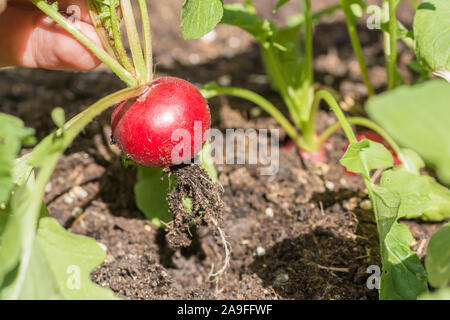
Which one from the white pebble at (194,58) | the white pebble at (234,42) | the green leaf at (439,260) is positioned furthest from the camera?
the white pebble at (234,42)

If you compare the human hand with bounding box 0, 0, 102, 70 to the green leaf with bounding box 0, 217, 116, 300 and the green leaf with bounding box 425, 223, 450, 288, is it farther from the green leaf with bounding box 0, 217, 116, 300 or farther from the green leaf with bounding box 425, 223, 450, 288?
the green leaf with bounding box 425, 223, 450, 288

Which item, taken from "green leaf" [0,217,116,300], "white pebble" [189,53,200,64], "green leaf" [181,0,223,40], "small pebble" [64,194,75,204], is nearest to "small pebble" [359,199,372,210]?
"green leaf" [181,0,223,40]

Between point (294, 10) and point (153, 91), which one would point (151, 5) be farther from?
point (153, 91)

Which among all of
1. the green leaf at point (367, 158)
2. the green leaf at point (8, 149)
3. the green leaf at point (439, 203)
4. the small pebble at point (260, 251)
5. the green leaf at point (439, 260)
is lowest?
the small pebble at point (260, 251)

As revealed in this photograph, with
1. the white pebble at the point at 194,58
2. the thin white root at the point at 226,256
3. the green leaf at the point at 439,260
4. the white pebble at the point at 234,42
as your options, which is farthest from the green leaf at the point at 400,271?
the white pebble at the point at 234,42

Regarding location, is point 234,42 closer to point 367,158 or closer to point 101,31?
point 101,31

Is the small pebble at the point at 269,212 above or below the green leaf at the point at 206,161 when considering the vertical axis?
below

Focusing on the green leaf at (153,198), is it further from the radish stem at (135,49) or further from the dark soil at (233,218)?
the radish stem at (135,49)

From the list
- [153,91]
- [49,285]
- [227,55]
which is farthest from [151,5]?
[49,285]
